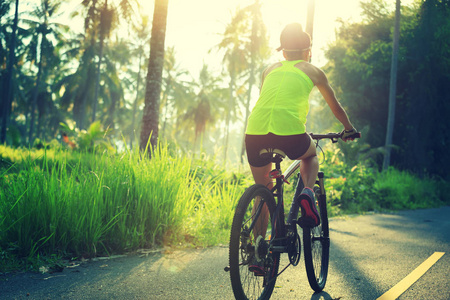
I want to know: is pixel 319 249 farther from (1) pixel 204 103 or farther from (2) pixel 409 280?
(1) pixel 204 103

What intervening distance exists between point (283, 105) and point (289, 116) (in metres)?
0.10

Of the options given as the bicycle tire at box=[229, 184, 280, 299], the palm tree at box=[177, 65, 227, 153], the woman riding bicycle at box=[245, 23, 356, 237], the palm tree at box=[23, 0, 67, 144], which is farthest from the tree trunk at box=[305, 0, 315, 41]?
the palm tree at box=[23, 0, 67, 144]

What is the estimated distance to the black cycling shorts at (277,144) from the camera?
282 centimetres

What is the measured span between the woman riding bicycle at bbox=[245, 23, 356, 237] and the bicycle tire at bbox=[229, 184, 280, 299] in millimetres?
120

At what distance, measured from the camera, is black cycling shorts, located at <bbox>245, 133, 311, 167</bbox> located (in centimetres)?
282

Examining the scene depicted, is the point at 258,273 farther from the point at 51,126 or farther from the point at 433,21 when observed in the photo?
the point at 51,126

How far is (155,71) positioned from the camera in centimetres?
940

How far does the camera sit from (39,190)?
384cm

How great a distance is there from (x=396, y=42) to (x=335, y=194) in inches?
436

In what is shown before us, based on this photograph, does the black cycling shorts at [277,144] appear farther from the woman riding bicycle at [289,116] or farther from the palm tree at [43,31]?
the palm tree at [43,31]

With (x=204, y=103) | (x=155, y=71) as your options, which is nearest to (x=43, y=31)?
(x=204, y=103)

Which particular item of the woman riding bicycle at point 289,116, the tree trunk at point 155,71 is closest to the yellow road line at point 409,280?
the woman riding bicycle at point 289,116

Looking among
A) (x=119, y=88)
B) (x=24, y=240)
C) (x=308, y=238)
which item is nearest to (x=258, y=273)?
(x=308, y=238)

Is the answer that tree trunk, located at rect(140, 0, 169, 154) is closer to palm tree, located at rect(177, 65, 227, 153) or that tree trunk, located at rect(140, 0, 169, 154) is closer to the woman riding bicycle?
the woman riding bicycle
